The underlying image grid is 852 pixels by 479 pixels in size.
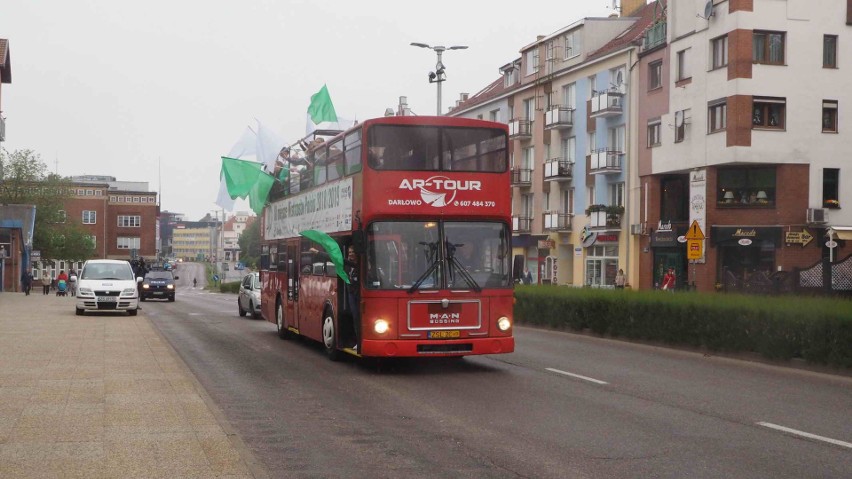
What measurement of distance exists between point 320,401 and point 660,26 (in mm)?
39070

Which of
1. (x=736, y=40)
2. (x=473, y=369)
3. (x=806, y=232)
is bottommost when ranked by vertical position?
(x=473, y=369)

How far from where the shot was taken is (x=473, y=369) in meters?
15.1

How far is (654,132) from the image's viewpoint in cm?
4662

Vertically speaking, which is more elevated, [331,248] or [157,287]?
[331,248]

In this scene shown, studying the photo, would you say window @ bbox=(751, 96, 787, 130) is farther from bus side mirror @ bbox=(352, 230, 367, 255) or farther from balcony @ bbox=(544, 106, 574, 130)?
bus side mirror @ bbox=(352, 230, 367, 255)

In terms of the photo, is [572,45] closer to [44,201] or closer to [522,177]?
[522,177]

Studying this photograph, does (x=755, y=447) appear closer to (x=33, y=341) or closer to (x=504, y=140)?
(x=504, y=140)

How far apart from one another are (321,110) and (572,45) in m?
36.5

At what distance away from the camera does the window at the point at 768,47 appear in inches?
1577

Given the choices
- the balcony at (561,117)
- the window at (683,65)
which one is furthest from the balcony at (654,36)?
the balcony at (561,117)

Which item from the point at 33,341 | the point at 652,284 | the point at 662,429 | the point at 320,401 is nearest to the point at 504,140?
the point at 320,401

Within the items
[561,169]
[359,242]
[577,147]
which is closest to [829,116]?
[577,147]

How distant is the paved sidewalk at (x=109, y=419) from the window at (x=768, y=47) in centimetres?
3099

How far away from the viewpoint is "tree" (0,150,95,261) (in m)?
89.2
